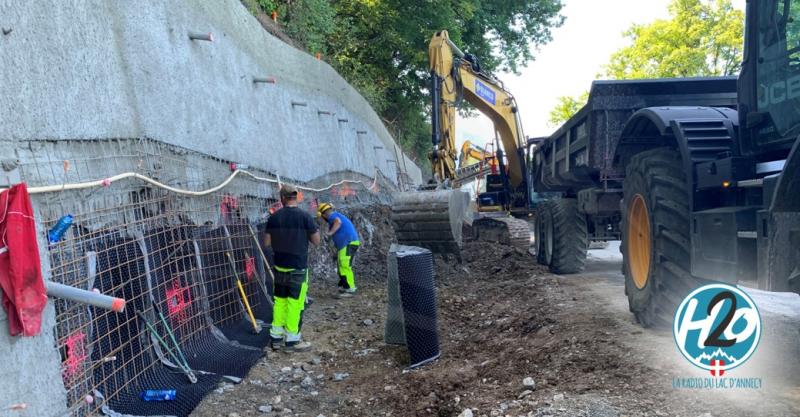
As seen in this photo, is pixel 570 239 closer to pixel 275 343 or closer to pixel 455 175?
pixel 455 175

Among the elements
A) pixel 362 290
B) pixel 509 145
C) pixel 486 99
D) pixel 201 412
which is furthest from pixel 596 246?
pixel 201 412

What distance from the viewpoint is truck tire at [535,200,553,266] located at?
379 inches

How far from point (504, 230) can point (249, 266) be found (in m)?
7.68

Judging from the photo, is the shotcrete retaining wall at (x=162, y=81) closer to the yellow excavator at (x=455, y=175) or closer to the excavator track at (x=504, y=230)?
the yellow excavator at (x=455, y=175)

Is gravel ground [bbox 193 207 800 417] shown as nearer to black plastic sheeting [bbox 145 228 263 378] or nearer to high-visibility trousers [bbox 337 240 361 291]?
black plastic sheeting [bbox 145 228 263 378]

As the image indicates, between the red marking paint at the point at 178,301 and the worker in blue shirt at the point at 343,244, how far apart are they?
12.3ft

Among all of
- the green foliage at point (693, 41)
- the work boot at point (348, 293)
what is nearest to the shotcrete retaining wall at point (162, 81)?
the work boot at point (348, 293)

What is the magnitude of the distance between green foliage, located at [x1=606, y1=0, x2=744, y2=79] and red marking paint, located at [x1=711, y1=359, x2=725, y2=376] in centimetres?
2228

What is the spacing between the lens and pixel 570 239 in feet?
29.6

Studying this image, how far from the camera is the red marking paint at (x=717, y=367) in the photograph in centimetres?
356

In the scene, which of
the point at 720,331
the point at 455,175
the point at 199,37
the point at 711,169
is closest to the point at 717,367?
the point at 720,331

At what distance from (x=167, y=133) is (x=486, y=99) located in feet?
22.9

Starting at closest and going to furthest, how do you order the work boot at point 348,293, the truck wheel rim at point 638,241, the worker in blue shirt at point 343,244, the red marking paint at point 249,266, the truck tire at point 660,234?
the truck tire at point 660,234, the truck wheel rim at point 638,241, the red marking paint at point 249,266, the work boot at point 348,293, the worker in blue shirt at point 343,244

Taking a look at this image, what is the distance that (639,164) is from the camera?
16.2 ft
